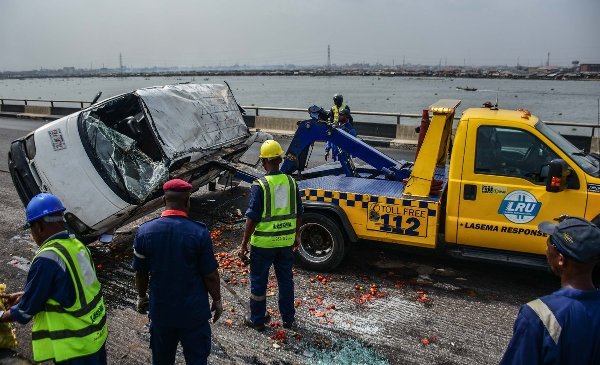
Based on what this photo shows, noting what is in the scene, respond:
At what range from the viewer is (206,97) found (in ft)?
30.3

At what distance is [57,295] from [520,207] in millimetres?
4722

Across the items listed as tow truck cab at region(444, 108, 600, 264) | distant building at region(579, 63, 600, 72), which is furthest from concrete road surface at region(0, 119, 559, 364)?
distant building at region(579, 63, 600, 72)

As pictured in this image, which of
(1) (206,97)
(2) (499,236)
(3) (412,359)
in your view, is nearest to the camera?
(3) (412,359)

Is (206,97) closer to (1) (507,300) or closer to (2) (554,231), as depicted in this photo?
(1) (507,300)

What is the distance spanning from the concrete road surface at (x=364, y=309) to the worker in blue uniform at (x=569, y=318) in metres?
2.53

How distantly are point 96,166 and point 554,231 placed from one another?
6.12m

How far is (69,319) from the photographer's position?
10.5 feet

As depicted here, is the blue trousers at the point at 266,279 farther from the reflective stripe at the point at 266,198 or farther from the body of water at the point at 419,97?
the body of water at the point at 419,97

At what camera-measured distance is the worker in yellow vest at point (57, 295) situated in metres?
3.08

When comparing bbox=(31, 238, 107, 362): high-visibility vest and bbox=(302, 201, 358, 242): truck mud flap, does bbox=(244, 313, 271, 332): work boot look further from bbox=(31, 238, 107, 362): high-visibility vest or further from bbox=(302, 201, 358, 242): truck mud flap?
bbox=(31, 238, 107, 362): high-visibility vest

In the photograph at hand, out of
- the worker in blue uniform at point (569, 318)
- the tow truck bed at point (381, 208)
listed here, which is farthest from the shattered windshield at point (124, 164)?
the worker in blue uniform at point (569, 318)

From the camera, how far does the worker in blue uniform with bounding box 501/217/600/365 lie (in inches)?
83.0

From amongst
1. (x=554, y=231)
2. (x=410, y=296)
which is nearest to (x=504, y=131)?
(x=410, y=296)

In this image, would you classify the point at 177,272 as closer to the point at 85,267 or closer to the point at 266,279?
the point at 85,267
